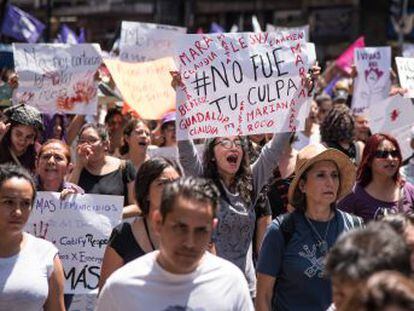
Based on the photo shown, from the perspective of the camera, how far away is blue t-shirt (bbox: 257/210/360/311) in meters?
4.55

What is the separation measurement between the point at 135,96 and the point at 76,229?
365 cm

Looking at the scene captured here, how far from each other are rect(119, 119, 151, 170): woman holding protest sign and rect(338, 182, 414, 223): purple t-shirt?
2.14 metres

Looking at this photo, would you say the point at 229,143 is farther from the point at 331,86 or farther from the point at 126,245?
the point at 331,86

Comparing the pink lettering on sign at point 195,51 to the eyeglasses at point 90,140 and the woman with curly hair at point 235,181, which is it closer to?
the woman with curly hair at point 235,181

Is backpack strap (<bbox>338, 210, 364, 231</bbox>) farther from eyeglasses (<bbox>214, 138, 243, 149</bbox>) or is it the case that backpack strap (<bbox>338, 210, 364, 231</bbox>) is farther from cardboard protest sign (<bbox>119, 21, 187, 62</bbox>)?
cardboard protest sign (<bbox>119, 21, 187, 62</bbox>)

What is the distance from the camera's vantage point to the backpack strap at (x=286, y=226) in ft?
15.2

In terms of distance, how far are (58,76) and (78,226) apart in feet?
11.2

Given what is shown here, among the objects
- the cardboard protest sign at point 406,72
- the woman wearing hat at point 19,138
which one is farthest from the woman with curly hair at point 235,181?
the cardboard protest sign at point 406,72

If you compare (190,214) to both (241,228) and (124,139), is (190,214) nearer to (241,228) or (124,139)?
(241,228)

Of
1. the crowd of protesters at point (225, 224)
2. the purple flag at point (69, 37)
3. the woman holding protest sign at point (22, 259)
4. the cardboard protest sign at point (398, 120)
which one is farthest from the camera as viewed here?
the purple flag at point (69, 37)

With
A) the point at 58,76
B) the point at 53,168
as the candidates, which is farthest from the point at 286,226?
the point at 58,76

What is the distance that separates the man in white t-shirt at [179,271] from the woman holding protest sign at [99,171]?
2.89 meters

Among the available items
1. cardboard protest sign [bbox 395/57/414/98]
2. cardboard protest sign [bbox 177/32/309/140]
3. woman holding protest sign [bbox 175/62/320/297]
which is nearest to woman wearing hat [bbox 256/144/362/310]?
woman holding protest sign [bbox 175/62/320/297]

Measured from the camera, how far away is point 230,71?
6.30 metres
